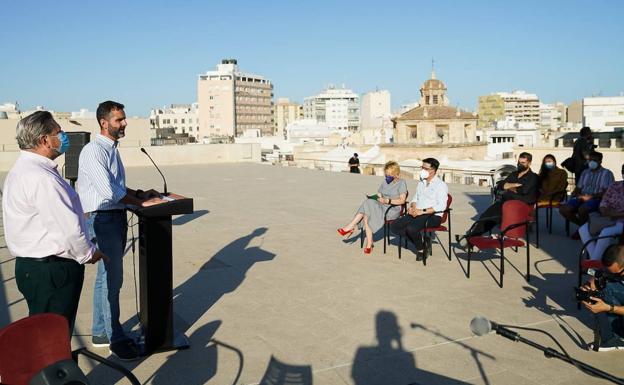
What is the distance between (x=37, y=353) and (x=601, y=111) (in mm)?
77043

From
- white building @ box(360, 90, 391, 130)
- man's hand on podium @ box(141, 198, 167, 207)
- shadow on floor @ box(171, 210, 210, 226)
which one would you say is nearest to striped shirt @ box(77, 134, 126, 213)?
man's hand on podium @ box(141, 198, 167, 207)

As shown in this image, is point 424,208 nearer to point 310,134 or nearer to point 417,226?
point 417,226

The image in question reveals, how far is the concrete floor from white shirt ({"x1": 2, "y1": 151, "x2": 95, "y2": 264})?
124 centimetres

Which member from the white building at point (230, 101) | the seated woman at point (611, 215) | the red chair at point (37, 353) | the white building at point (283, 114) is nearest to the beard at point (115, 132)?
the red chair at point (37, 353)

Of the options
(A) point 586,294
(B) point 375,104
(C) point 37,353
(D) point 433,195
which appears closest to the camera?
(C) point 37,353

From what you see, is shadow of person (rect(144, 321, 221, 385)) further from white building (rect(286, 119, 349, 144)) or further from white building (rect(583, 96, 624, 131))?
white building (rect(286, 119, 349, 144))

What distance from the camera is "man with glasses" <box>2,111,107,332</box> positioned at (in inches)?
143

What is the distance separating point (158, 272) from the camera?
483cm

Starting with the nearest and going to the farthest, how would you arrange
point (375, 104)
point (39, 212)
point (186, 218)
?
1. point (39, 212)
2. point (186, 218)
3. point (375, 104)

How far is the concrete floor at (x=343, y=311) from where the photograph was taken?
4.56 meters

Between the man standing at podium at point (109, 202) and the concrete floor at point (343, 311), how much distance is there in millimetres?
343

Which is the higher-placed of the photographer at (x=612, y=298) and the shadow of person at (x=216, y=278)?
the photographer at (x=612, y=298)

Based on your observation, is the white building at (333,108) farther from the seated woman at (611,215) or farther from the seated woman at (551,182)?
the seated woman at (611,215)

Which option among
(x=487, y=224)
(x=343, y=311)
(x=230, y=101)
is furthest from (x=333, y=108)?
(x=343, y=311)
